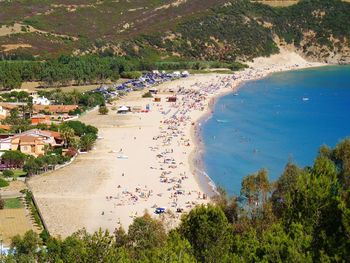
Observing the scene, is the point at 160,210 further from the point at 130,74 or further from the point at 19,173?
the point at 130,74

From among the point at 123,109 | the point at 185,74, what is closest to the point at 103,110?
the point at 123,109

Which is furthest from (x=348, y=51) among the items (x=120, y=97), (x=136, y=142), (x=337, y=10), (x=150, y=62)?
(x=136, y=142)

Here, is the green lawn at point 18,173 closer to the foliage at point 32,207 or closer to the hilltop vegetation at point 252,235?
the foliage at point 32,207

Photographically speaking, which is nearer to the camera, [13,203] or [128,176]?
[13,203]

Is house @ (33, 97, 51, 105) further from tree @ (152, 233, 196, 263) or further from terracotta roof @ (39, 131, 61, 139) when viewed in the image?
tree @ (152, 233, 196, 263)

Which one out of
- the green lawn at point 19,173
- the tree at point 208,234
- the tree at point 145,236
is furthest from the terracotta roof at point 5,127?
the tree at point 208,234
